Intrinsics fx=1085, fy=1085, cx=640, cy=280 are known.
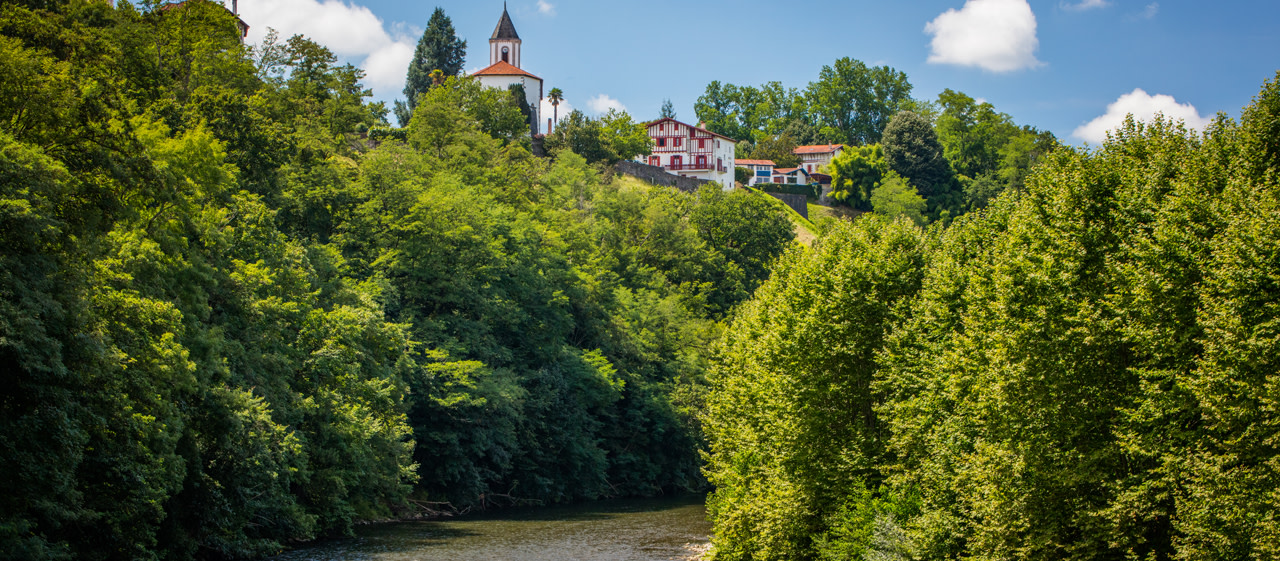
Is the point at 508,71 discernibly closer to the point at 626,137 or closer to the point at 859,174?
the point at 626,137

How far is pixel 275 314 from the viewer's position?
132 ft

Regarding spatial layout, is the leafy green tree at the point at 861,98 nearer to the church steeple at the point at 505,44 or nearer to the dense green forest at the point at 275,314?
the church steeple at the point at 505,44

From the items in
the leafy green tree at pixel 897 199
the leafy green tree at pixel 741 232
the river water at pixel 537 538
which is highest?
the leafy green tree at pixel 897 199

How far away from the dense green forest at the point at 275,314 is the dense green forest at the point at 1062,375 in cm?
1796

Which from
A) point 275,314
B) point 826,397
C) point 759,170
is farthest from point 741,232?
point 826,397

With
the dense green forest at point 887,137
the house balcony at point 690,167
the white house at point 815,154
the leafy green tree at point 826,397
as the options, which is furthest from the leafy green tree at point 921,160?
the leafy green tree at point 826,397

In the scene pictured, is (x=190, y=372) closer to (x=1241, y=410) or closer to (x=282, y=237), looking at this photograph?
(x=282, y=237)

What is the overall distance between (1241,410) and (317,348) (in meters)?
33.3

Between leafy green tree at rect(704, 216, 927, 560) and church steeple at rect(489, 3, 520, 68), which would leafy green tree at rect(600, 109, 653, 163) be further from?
leafy green tree at rect(704, 216, 927, 560)

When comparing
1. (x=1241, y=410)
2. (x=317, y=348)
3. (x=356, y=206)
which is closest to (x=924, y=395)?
(x=1241, y=410)

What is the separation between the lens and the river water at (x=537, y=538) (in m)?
38.8

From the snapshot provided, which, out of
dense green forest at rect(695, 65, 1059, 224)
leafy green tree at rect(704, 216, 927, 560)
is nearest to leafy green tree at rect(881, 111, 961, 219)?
dense green forest at rect(695, 65, 1059, 224)

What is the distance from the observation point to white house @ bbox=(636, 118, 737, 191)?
482 feet

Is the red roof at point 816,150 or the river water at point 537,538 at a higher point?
the red roof at point 816,150
